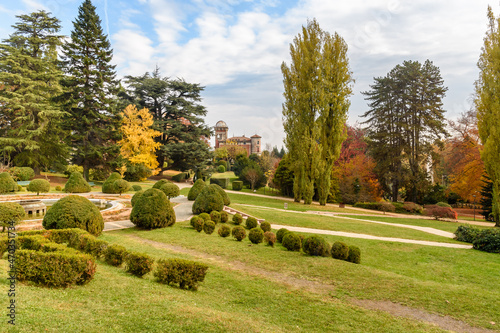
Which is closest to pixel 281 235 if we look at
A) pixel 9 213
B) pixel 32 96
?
pixel 9 213

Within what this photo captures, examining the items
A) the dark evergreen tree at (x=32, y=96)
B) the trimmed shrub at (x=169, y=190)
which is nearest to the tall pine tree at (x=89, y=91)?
the dark evergreen tree at (x=32, y=96)

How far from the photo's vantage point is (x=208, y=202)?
14.3m

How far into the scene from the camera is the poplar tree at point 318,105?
2392 cm

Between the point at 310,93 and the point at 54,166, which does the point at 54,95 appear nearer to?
the point at 54,166

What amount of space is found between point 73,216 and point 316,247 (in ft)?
25.7

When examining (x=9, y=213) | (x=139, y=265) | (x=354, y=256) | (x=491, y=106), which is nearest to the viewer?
(x=139, y=265)

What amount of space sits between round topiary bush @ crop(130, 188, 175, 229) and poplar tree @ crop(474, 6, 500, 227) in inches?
806

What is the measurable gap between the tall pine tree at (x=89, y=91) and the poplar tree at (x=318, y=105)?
20.7 m

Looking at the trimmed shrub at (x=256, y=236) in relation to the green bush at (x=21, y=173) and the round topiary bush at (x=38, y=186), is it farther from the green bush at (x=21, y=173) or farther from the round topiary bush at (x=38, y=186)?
the green bush at (x=21, y=173)

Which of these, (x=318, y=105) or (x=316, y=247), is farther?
(x=318, y=105)

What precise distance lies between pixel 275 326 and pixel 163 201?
8.31 metres

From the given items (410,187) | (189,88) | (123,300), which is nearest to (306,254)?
(123,300)

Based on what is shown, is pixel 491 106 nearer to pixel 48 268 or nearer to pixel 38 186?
pixel 48 268

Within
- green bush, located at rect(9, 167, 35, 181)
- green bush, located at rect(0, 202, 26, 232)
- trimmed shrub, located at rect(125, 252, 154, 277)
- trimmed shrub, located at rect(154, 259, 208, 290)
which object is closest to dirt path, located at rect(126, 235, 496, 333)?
trimmed shrub, located at rect(154, 259, 208, 290)
